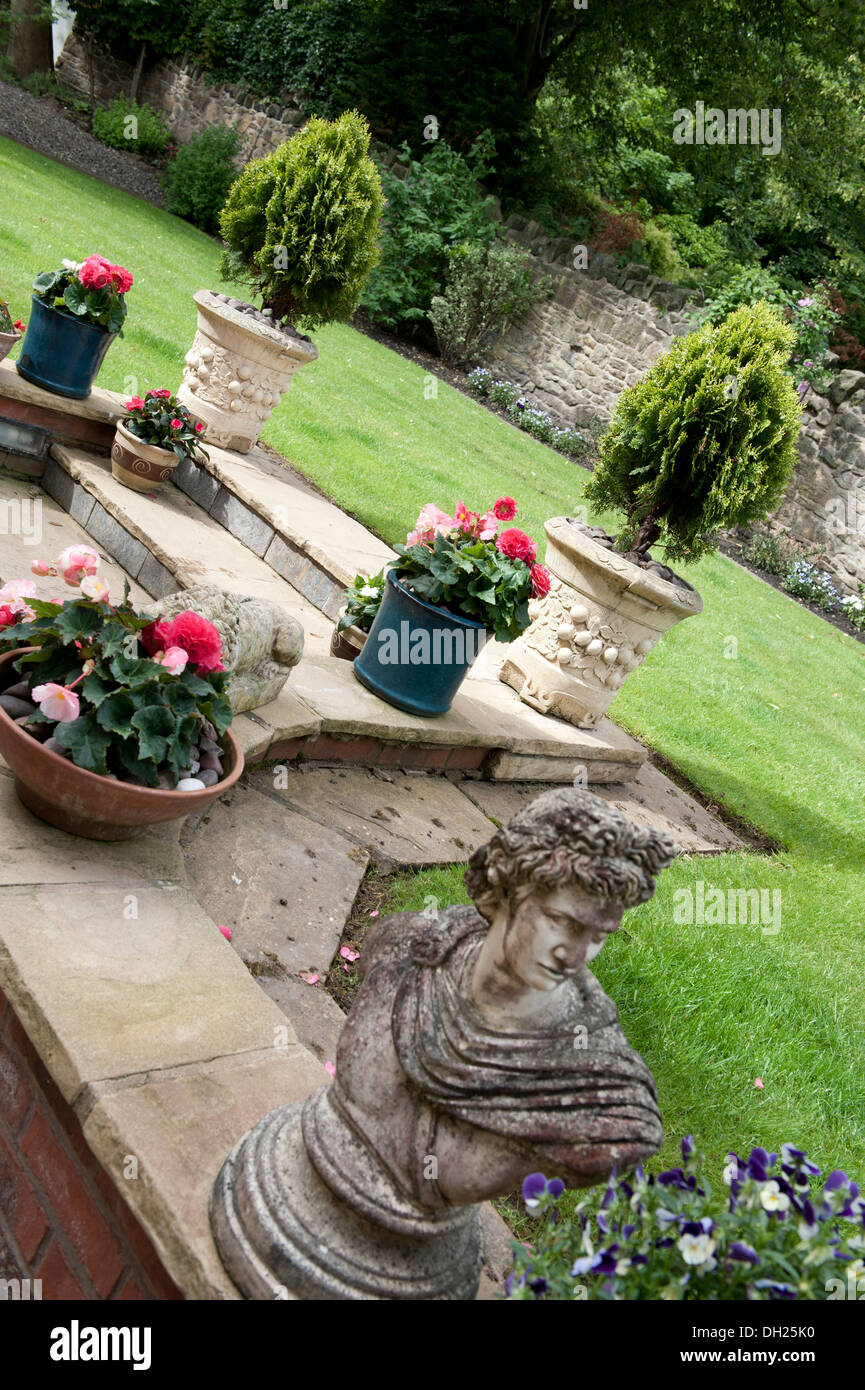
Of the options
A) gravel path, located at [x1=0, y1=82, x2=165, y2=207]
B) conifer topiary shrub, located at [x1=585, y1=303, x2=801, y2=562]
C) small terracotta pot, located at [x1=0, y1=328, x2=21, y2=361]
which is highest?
gravel path, located at [x1=0, y1=82, x2=165, y2=207]

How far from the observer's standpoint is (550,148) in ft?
61.1

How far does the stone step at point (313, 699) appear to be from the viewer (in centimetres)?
423

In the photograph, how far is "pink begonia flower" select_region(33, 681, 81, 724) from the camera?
8.31 feet

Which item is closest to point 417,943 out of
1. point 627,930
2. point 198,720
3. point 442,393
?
point 198,720

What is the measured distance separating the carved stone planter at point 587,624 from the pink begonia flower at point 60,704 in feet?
10.5

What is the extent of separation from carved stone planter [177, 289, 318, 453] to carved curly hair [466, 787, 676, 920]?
17.6 feet

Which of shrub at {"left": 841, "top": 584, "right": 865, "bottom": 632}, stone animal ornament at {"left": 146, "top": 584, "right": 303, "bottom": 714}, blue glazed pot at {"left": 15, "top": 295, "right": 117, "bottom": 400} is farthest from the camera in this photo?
shrub at {"left": 841, "top": 584, "right": 865, "bottom": 632}

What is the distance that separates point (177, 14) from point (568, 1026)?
2402 centimetres

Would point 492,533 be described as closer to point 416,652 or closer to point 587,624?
point 416,652

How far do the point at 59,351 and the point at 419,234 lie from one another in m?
11.6

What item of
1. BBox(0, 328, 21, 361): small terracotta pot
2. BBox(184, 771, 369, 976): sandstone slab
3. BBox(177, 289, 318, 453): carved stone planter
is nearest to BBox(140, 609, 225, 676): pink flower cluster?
BBox(184, 771, 369, 976): sandstone slab

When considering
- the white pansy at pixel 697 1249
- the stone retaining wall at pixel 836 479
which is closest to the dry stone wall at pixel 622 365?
the stone retaining wall at pixel 836 479

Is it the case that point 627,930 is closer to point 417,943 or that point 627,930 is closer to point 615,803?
point 615,803

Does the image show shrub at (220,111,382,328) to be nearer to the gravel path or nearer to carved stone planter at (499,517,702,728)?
carved stone planter at (499,517,702,728)
